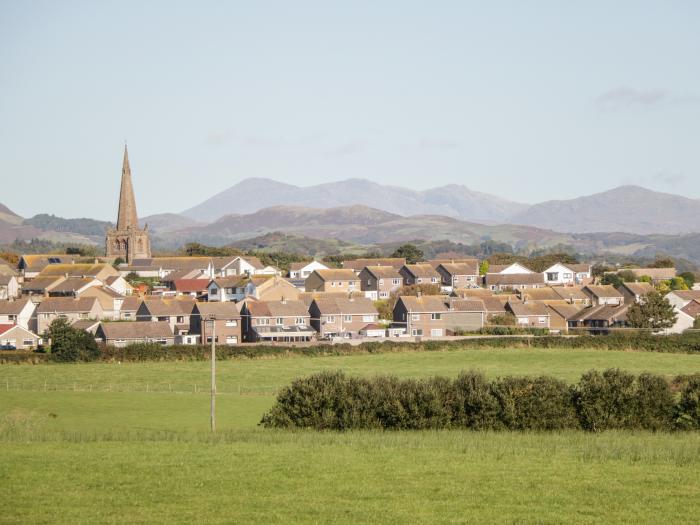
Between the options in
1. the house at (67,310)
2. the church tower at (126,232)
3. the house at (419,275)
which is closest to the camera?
the house at (67,310)

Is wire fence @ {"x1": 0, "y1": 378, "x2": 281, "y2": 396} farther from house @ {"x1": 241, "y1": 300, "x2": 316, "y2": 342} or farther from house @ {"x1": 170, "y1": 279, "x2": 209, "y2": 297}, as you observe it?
house @ {"x1": 170, "y1": 279, "x2": 209, "y2": 297}

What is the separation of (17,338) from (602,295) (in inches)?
1985

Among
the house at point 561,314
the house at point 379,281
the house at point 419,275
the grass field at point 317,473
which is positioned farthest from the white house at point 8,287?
the grass field at point 317,473

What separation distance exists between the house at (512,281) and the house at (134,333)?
45.3 metres

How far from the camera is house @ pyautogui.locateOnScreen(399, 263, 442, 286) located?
107625mm

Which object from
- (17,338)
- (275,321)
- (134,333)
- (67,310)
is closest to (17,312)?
(67,310)

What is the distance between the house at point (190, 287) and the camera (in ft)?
324

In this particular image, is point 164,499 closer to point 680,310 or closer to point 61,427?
point 61,427

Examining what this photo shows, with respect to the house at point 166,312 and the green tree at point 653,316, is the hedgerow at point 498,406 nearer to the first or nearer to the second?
the green tree at point 653,316

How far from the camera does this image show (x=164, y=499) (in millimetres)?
20891

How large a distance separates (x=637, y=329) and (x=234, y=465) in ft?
186

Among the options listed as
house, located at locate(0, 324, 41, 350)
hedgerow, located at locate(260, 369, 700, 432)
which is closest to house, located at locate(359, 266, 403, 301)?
house, located at locate(0, 324, 41, 350)

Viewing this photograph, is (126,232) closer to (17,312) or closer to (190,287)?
(190,287)

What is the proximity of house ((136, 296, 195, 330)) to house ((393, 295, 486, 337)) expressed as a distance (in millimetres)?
15978
